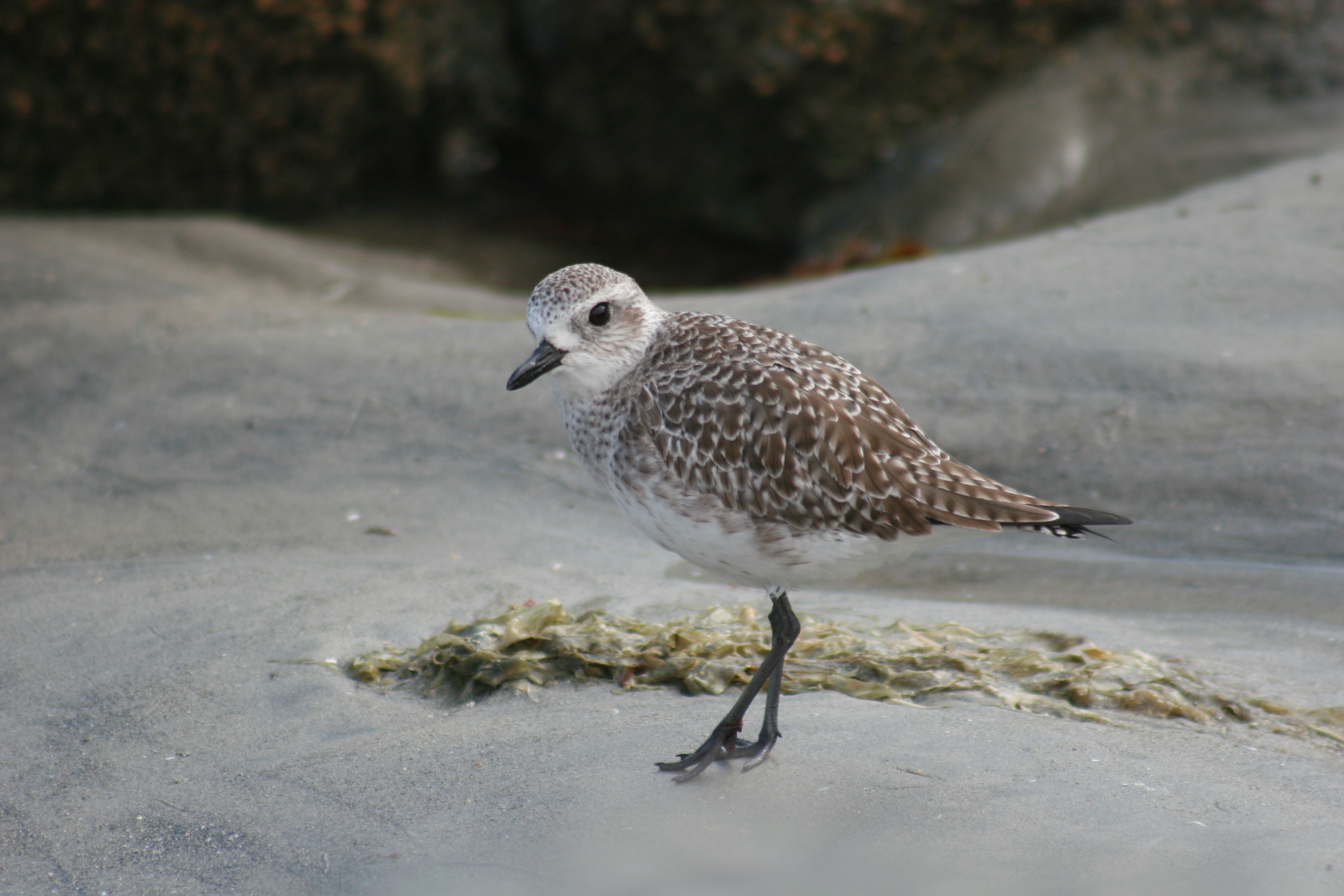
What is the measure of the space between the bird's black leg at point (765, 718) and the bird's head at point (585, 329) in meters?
0.92

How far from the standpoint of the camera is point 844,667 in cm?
457

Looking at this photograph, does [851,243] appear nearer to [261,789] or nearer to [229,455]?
[229,455]

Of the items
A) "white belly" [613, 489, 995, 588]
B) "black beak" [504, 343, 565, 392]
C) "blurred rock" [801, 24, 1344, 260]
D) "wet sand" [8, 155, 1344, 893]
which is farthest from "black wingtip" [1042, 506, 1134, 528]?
"blurred rock" [801, 24, 1344, 260]

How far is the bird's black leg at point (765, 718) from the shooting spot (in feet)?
12.4

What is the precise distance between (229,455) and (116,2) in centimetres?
543

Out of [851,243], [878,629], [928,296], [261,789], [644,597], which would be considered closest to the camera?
[261,789]

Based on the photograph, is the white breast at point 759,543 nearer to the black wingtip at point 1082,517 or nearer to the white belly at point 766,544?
the white belly at point 766,544

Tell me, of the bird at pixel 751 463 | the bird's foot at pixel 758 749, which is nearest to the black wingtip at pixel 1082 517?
the bird at pixel 751 463

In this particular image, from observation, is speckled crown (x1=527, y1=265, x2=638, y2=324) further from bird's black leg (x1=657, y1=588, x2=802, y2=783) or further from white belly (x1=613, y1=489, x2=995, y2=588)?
bird's black leg (x1=657, y1=588, x2=802, y2=783)

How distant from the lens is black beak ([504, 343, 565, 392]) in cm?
392

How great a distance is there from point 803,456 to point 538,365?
0.90m

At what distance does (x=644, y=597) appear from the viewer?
529 centimetres

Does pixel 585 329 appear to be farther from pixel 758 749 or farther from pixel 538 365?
pixel 758 749

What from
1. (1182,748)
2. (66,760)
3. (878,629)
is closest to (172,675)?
(66,760)
